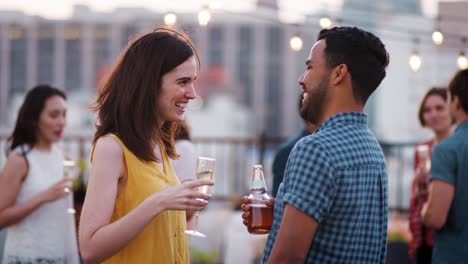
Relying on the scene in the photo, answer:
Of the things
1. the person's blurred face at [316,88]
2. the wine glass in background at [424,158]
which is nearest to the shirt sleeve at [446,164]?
the wine glass in background at [424,158]

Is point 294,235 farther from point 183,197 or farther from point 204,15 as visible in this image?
point 204,15

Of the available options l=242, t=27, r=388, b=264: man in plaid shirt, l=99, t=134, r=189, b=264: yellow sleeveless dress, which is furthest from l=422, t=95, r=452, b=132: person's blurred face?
l=99, t=134, r=189, b=264: yellow sleeveless dress

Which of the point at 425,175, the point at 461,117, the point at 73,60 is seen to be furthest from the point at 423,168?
the point at 73,60

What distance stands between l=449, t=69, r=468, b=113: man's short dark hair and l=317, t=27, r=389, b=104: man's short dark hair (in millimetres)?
1784

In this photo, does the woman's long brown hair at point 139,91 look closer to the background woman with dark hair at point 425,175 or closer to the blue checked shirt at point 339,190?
the blue checked shirt at point 339,190

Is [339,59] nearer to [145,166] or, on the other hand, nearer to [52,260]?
[145,166]

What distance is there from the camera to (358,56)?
279 cm

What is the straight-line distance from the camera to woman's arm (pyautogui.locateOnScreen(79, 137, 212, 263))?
112 inches

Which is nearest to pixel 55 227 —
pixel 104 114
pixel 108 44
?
pixel 104 114

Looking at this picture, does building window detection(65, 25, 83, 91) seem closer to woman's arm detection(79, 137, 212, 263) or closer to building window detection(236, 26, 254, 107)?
building window detection(236, 26, 254, 107)

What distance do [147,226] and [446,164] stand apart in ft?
6.30

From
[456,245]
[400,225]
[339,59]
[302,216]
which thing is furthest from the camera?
[400,225]

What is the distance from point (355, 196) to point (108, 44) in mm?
124074

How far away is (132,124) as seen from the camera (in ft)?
9.98
